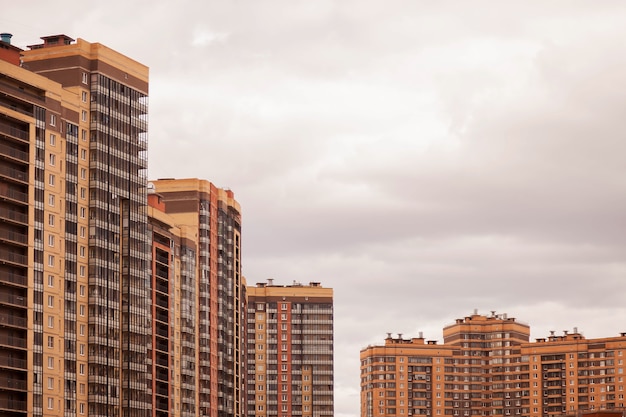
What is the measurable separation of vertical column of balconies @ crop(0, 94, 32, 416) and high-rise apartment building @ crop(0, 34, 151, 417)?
148 millimetres

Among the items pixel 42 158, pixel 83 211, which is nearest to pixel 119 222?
pixel 83 211

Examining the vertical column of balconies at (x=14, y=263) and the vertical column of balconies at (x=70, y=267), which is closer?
the vertical column of balconies at (x=14, y=263)

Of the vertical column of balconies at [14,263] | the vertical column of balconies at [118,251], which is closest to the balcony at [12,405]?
A: the vertical column of balconies at [14,263]

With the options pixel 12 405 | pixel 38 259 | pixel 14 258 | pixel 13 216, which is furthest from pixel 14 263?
pixel 12 405

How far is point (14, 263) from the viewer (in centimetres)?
14862

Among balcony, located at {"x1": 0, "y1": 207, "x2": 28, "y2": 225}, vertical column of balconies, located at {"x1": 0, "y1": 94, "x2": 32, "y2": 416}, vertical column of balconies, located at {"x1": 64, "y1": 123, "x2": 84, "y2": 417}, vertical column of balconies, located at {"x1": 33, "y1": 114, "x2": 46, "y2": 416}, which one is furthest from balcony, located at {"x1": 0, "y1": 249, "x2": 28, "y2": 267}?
vertical column of balconies, located at {"x1": 64, "y1": 123, "x2": 84, "y2": 417}

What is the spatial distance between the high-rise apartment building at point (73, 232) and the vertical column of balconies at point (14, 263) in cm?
15

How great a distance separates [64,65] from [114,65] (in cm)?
683

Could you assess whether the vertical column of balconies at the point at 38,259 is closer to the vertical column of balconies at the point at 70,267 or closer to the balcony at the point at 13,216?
the balcony at the point at 13,216

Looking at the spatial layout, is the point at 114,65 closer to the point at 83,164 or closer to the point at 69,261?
the point at 83,164

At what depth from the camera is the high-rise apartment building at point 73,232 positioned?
149500 millimetres

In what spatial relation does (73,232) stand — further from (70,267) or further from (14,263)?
(14,263)

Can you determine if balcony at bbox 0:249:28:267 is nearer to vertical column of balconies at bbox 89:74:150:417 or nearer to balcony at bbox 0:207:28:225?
balcony at bbox 0:207:28:225

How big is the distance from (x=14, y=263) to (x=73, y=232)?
41.4 feet
